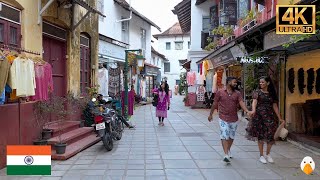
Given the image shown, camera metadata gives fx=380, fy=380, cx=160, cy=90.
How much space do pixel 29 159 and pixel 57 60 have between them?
7.02 metres

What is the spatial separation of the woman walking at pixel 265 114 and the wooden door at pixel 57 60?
560 cm

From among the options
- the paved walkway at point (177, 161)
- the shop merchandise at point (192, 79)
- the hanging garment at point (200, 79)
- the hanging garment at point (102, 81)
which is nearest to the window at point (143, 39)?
the shop merchandise at point (192, 79)

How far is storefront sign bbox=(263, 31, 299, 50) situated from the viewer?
25.4 feet

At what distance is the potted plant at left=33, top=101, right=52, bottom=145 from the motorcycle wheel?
1.30 m

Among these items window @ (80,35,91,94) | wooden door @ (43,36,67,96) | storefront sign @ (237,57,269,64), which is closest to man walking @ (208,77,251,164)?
storefront sign @ (237,57,269,64)

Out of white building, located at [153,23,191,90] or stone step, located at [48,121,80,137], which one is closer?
stone step, located at [48,121,80,137]

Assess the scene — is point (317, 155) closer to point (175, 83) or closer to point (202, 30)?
point (202, 30)

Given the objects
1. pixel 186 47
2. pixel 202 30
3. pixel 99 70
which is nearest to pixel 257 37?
pixel 99 70

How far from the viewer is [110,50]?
17.8 m

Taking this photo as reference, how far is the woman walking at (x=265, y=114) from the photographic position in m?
7.52

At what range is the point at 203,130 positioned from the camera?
12711mm

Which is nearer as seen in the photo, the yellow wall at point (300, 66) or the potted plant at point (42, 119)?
the potted plant at point (42, 119)

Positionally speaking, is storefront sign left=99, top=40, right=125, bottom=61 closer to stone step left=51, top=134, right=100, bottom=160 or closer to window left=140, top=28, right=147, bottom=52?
stone step left=51, top=134, right=100, bottom=160

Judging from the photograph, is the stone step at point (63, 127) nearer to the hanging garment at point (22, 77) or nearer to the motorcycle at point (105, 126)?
the motorcycle at point (105, 126)
